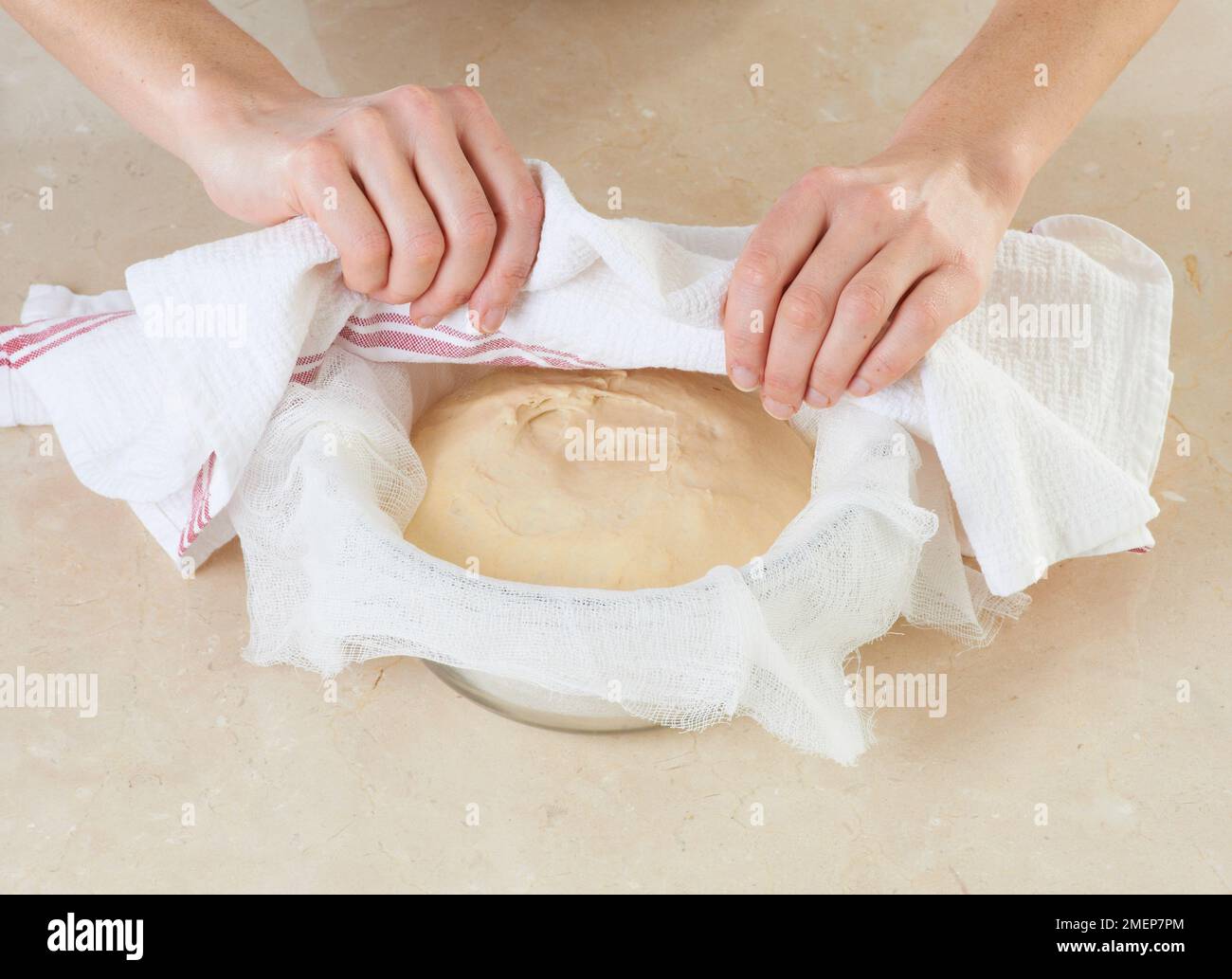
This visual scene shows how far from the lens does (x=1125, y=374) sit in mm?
834

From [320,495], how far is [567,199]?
22 cm

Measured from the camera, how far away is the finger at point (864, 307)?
674 mm

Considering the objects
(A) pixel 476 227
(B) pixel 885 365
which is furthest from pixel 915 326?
(A) pixel 476 227

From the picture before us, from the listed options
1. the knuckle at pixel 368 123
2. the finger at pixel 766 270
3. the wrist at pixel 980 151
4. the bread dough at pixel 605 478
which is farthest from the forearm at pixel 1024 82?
the knuckle at pixel 368 123

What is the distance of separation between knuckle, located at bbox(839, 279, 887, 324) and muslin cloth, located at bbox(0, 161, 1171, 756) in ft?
0.20

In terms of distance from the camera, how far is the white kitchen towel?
73 cm

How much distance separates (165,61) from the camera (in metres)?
0.79

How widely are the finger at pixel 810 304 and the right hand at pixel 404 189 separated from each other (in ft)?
0.51

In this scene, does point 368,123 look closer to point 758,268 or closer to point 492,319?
point 492,319

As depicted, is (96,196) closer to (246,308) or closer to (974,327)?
(246,308)

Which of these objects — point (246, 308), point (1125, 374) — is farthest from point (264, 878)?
point (1125, 374)

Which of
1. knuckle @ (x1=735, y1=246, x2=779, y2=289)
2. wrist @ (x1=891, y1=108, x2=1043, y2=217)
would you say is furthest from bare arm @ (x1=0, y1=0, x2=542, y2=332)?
wrist @ (x1=891, y1=108, x2=1043, y2=217)

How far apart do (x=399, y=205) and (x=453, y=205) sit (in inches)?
1.2

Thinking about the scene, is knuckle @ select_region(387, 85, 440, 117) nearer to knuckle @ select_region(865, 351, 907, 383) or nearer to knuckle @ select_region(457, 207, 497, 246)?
knuckle @ select_region(457, 207, 497, 246)
